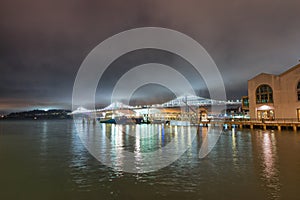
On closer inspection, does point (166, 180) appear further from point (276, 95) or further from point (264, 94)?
point (264, 94)

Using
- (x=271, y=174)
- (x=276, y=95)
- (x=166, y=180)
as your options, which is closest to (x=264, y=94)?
(x=276, y=95)

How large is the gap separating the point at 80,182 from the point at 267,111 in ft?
124

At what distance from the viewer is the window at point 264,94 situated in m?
38.3

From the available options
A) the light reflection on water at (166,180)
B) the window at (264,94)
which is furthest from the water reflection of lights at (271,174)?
the window at (264,94)

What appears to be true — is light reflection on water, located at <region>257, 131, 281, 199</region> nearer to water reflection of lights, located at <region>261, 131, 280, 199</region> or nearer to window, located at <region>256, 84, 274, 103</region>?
water reflection of lights, located at <region>261, 131, 280, 199</region>


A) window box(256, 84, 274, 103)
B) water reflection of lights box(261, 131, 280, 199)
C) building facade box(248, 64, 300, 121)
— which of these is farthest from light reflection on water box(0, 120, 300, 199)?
window box(256, 84, 274, 103)

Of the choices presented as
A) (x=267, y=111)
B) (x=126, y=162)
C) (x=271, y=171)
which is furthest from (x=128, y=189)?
(x=267, y=111)

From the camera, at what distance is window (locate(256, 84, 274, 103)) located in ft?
126

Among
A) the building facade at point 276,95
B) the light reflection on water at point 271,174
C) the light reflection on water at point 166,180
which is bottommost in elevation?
the light reflection on water at point 166,180

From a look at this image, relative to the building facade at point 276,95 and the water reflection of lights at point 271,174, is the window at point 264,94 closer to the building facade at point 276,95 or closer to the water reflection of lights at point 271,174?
the building facade at point 276,95

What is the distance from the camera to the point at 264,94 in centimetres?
3912

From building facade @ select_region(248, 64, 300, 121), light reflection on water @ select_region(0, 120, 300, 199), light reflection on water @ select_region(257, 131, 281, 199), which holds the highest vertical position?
building facade @ select_region(248, 64, 300, 121)

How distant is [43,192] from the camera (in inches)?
342

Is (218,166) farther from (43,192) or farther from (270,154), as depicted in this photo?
(43,192)
